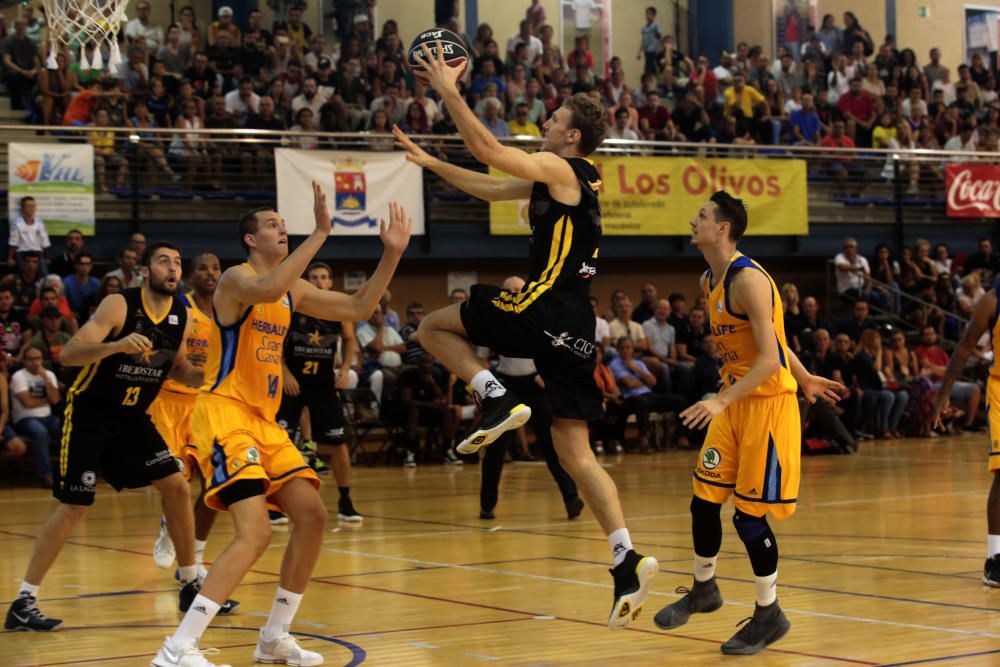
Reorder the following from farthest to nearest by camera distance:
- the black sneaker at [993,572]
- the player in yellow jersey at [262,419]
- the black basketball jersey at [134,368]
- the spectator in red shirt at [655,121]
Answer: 1. the spectator in red shirt at [655,121]
2. the black sneaker at [993,572]
3. the black basketball jersey at [134,368]
4. the player in yellow jersey at [262,419]

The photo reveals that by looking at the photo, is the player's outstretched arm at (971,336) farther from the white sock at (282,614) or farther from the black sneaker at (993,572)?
the white sock at (282,614)

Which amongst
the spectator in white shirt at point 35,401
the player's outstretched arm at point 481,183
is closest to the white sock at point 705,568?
the player's outstretched arm at point 481,183

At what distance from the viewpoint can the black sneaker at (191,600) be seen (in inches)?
300

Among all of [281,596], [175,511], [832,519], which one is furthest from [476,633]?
[832,519]

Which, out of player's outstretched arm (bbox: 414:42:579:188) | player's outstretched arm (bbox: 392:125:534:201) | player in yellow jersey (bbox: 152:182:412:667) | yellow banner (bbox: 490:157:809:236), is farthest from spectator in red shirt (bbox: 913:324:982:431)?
player in yellow jersey (bbox: 152:182:412:667)

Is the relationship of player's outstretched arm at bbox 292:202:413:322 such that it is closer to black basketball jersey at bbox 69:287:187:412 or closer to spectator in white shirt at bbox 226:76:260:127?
black basketball jersey at bbox 69:287:187:412

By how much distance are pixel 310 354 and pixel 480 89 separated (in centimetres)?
1053

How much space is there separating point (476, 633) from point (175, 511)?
1.94m

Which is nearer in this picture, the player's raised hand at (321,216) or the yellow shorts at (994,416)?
the player's raised hand at (321,216)

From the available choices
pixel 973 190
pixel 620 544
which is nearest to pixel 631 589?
pixel 620 544

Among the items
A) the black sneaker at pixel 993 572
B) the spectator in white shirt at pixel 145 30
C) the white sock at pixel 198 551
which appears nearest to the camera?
the black sneaker at pixel 993 572

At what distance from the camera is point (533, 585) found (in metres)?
8.35

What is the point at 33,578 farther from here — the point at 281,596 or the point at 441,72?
the point at 441,72

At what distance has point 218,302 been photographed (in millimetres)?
6258
